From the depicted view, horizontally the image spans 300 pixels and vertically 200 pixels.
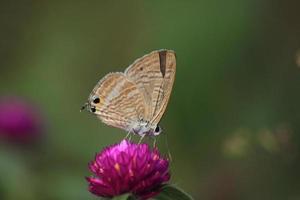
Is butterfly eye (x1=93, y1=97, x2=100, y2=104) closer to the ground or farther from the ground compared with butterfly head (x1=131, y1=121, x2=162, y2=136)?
farther from the ground

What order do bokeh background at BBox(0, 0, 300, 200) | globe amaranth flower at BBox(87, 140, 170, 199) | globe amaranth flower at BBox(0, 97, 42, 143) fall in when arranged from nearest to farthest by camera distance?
globe amaranth flower at BBox(87, 140, 170, 199) → bokeh background at BBox(0, 0, 300, 200) → globe amaranth flower at BBox(0, 97, 42, 143)

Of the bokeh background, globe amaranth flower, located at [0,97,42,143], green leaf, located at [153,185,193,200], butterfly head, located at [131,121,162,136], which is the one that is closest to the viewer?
green leaf, located at [153,185,193,200]

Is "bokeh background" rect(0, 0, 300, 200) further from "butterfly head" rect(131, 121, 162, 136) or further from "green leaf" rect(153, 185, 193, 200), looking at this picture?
"green leaf" rect(153, 185, 193, 200)

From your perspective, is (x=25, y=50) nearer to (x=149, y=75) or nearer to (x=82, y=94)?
(x=82, y=94)

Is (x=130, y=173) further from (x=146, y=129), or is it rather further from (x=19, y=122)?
(x=19, y=122)

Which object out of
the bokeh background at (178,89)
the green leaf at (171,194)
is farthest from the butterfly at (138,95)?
the bokeh background at (178,89)

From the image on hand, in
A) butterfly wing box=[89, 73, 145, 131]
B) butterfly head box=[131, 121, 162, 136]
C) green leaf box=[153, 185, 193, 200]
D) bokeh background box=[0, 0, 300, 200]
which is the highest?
butterfly wing box=[89, 73, 145, 131]

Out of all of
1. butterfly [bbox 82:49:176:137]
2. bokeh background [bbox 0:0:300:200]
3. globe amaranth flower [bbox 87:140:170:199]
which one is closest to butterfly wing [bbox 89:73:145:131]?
butterfly [bbox 82:49:176:137]

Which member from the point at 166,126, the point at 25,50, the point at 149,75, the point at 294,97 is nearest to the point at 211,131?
the point at 166,126
